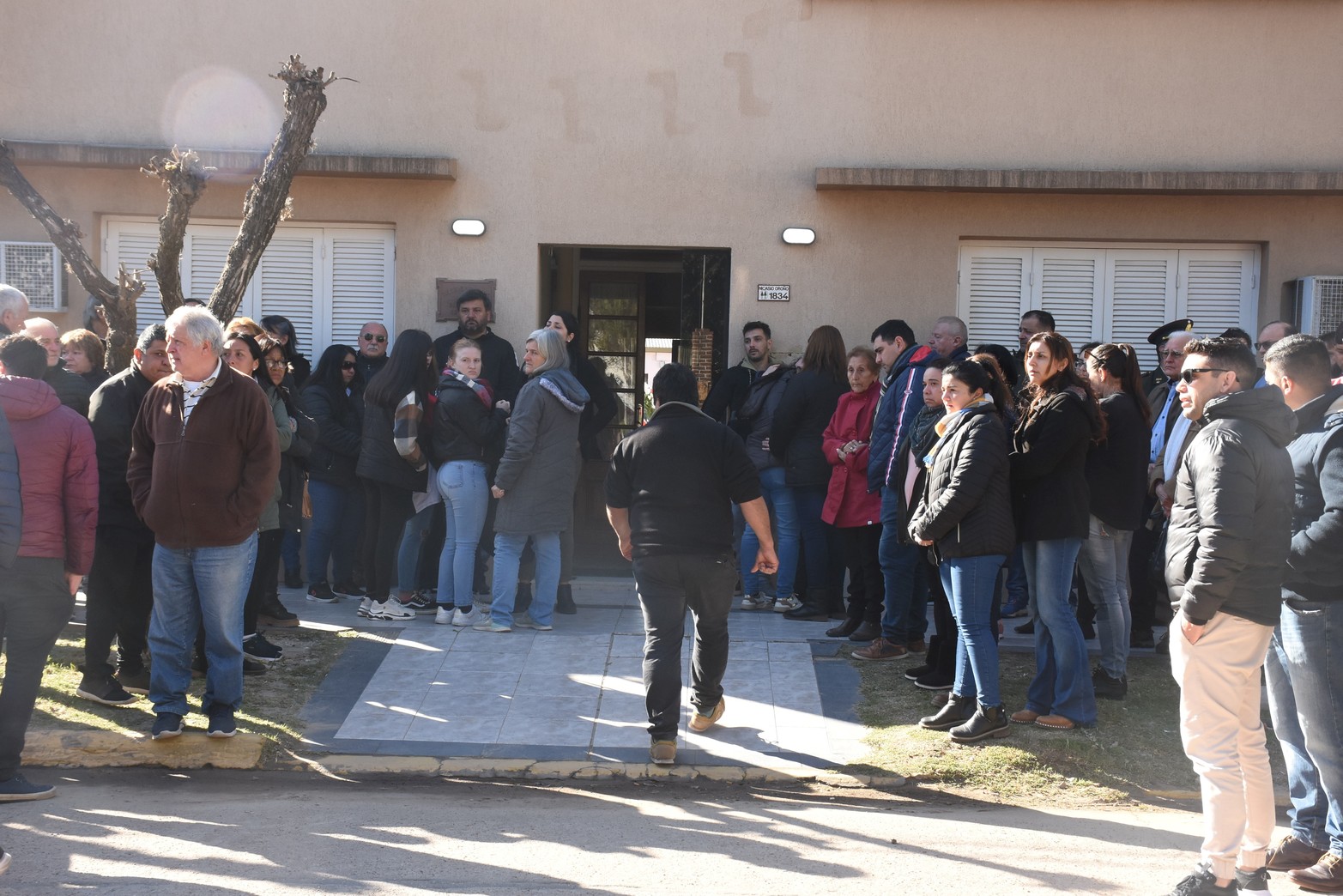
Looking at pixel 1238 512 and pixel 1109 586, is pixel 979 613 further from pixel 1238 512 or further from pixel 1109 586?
pixel 1238 512

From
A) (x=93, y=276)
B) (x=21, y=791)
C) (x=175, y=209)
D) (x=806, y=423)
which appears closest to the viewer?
(x=21, y=791)

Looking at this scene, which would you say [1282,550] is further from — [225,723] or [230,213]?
[230,213]

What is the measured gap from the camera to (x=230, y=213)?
31.9ft

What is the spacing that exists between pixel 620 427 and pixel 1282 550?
6.94 meters

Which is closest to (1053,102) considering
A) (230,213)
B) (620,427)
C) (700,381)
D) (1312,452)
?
(700,381)

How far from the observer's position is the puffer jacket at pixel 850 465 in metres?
8.13

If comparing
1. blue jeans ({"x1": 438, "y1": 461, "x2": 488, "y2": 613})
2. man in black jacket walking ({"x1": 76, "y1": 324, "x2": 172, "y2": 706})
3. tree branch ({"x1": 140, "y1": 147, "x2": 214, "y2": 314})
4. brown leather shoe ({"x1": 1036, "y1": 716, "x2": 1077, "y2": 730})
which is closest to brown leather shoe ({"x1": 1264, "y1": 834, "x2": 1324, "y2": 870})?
brown leather shoe ({"x1": 1036, "y1": 716, "x2": 1077, "y2": 730})

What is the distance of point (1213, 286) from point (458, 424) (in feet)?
19.8

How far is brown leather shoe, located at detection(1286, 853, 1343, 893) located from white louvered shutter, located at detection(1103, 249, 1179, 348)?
571cm

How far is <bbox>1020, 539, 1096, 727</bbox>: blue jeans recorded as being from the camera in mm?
6188

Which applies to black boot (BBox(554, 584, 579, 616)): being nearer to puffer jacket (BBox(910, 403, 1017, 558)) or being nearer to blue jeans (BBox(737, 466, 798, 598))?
blue jeans (BBox(737, 466, 798, 598))

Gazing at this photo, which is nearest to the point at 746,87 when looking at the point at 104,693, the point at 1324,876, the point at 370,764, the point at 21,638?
the point at 370,764

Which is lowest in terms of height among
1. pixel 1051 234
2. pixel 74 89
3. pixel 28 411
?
pixel 28 411

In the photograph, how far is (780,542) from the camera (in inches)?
351
